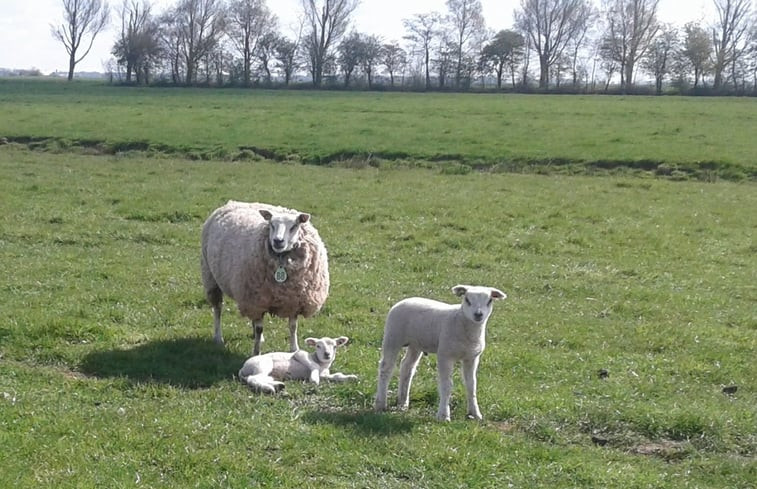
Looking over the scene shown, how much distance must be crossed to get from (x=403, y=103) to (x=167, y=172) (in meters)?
29.7

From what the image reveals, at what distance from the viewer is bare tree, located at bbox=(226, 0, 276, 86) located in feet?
307

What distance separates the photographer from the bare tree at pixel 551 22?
94.8 m

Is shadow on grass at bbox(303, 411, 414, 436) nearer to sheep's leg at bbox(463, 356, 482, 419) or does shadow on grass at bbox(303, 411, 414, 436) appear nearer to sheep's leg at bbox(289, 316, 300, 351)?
sheep's leg at bbox(463, 356, 482, 419)

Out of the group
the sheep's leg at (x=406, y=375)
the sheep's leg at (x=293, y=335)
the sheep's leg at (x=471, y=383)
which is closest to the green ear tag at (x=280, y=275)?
the sheep's leg at (x=293, y=335)

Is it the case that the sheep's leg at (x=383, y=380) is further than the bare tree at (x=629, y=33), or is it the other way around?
the bare tree at (x=629, y=33)

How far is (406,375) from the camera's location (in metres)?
8.43

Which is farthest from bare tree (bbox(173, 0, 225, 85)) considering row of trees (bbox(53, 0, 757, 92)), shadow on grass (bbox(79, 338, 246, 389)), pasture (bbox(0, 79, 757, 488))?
shadow on grass (bbox(79, 338, 246, 389))

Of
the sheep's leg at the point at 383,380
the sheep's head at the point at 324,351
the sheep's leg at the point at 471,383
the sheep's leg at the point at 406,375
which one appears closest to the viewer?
the sheep's leg at the point at 471,383

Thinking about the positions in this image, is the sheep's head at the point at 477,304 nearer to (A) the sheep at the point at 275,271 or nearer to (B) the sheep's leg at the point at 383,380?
(B) the sheep's leg at the point at 383,380

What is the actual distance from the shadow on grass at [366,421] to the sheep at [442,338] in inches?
12.4

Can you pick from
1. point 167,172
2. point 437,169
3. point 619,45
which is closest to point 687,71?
point 619,45

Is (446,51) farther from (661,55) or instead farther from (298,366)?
(298,366)

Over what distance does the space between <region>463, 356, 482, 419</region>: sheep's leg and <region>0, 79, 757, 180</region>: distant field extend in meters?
23.1

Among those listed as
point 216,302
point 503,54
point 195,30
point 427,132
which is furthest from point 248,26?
point 216,302
